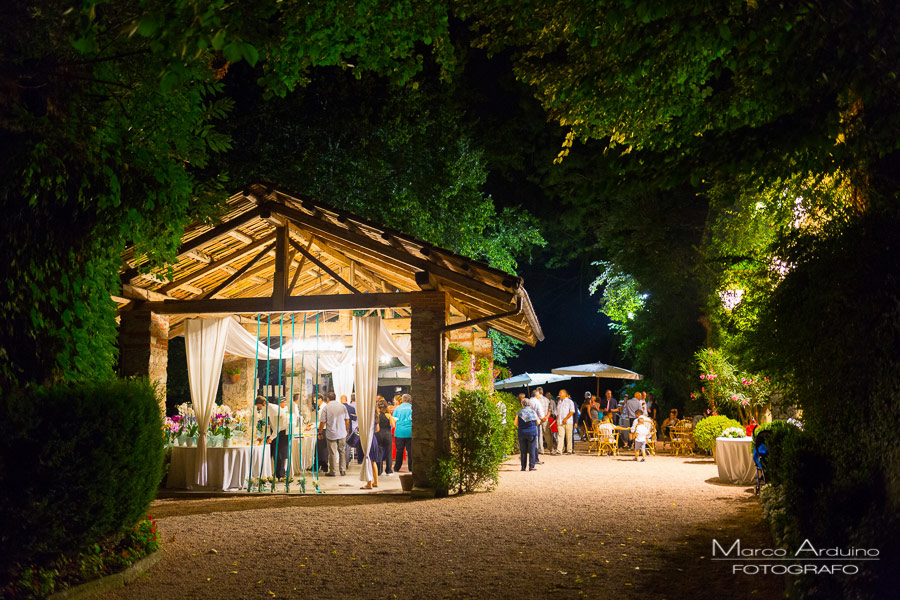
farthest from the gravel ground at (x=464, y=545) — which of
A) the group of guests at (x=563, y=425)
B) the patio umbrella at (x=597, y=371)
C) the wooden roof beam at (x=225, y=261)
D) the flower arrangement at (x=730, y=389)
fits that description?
the patio umbrella at (x=597, y=371)

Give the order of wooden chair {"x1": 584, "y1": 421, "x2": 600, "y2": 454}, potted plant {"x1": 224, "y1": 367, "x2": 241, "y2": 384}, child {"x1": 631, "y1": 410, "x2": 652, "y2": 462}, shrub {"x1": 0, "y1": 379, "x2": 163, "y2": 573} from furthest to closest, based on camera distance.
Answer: wooden chair {"x1": 584, "y1": 421, "x2": 600, "y2": 454} → child {"x1": 631, "y1": 410, "x2": 652, "y2": 462} → potted plant {"x1": 224, "y1": 367, "x2": 241, "y2": 384} → shrub {"x1": 0, "y1": 379, "x2": 163, "y2": 573}

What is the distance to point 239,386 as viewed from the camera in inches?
629

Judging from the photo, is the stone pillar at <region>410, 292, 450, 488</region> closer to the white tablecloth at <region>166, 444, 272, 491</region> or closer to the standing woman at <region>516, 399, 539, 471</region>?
the white tablecloth at <region>166, 444, 272, 491</region>

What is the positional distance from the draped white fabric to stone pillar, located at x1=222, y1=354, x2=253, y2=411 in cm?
592

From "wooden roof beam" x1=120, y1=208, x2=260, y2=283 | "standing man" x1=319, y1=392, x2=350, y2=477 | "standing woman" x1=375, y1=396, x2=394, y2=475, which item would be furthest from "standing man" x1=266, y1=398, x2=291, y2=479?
"wooden roof beam" x1=120, y1=208, x2=260, y2=283

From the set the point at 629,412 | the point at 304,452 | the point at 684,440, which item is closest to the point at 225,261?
the point at 304,452

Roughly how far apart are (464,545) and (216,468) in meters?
5.82

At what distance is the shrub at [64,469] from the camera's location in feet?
15.3

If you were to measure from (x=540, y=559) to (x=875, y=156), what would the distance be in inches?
161

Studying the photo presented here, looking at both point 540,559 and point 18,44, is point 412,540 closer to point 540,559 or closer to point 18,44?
point 540,559

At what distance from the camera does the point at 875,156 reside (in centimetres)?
483

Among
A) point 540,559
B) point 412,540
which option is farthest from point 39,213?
point 540,559

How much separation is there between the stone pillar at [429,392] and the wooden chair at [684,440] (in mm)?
10353

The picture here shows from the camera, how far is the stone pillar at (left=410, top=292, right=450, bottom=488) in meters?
9.88
